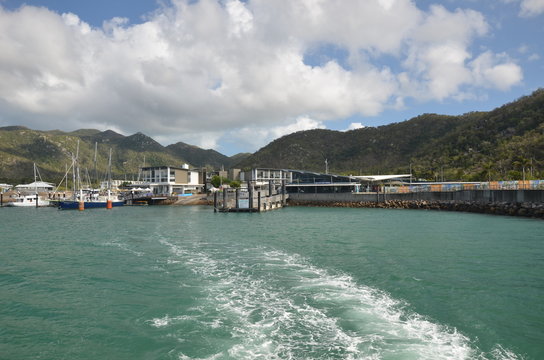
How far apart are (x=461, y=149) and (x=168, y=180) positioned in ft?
352

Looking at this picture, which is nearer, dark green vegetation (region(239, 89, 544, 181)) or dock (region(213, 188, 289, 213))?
dock (region(213, 188, 289, 213))

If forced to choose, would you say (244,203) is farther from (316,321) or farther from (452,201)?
(316,321)

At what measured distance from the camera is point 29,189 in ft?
447

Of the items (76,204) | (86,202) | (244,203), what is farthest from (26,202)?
(244,203)

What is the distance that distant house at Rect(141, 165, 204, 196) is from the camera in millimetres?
121438

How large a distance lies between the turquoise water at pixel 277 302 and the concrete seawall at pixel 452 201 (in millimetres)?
26458

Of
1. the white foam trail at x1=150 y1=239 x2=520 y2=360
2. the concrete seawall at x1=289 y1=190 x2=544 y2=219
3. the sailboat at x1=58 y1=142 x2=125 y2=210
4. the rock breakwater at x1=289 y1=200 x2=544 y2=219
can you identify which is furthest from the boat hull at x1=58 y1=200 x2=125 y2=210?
the white foam trail at x1=150 y1=239 x2=520 y2=360

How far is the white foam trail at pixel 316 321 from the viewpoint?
386 inches

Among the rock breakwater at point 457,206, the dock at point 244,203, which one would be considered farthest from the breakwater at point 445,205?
the dock at point 244,203

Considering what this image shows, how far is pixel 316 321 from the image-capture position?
467 inches

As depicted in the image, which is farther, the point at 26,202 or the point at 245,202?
the point at 26,202

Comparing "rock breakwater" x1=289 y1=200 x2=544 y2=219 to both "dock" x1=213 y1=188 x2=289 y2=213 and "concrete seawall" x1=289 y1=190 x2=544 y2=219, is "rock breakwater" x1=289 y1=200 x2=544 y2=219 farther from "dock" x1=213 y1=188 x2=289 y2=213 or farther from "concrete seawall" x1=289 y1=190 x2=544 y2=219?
"dock" x1=213 y1=188 x2=289 y2=213

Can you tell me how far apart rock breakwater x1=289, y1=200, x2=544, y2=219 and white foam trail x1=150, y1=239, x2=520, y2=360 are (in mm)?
42043

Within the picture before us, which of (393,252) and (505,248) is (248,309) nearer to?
(393,252)
